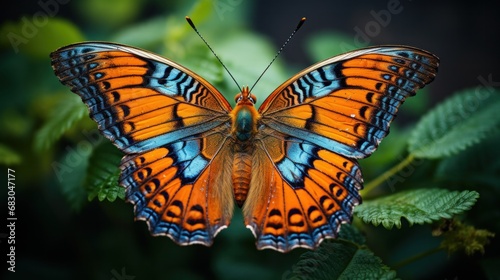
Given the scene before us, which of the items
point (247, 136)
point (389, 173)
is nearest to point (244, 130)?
point (247, 136)

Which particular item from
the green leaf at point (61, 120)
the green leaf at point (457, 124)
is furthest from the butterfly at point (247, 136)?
the green leaf at point (457, 124)

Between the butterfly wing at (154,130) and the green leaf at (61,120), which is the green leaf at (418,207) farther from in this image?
the green leaf at (61,120)

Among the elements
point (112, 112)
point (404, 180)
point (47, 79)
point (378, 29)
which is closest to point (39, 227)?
point (47, 79)

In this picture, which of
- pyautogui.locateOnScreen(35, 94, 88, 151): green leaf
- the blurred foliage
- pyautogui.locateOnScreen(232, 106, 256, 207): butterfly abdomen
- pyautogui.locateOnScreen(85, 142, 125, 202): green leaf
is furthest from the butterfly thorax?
pyautogui.locateOnScreen(35, 94, 88, 151): green leaf

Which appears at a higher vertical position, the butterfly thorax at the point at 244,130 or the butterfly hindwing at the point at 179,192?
the butterfly thorax at the point at 244,130

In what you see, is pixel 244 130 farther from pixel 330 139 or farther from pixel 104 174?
pixel 104 174
